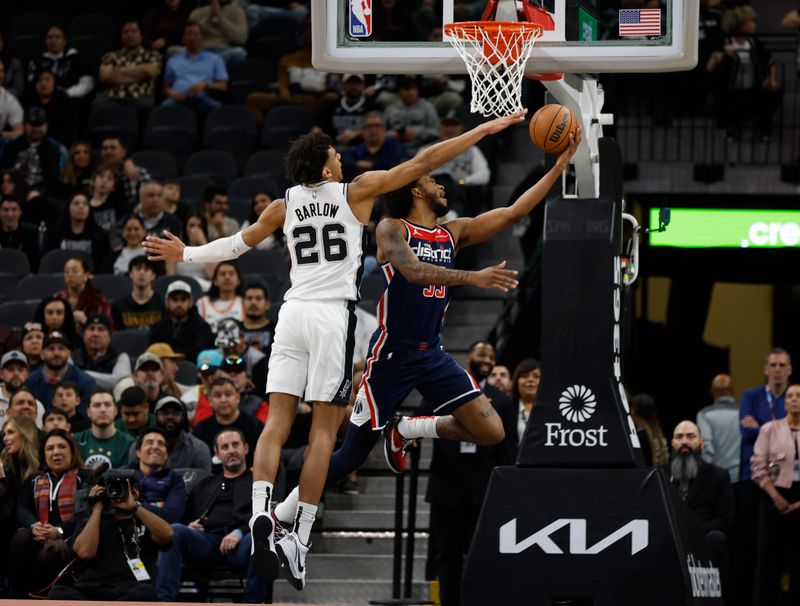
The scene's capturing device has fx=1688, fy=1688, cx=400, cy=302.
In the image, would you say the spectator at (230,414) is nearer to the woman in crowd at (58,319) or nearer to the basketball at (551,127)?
the woman in crowd at (58,319)

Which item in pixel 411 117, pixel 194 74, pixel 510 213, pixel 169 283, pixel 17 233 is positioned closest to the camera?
pixel 510 213

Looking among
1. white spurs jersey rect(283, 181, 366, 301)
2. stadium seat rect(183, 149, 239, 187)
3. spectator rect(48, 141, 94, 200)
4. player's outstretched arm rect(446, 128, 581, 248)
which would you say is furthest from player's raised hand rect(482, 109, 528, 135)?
spectator rect(48, 141, 94, 200)

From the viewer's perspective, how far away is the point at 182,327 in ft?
47.6

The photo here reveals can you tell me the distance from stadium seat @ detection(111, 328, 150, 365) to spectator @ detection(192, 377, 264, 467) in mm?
2037

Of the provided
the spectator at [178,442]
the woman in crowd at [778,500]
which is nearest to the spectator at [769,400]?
the woman in crowd at [778,500]

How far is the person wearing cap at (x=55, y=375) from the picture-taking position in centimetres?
1378

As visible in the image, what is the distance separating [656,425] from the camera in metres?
13.5

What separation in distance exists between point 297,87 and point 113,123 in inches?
81.4

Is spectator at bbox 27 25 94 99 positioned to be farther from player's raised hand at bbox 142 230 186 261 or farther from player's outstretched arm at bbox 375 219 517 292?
player's outstretched arm at bbox 375 219 517 292

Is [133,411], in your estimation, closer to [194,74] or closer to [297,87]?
[297,87]

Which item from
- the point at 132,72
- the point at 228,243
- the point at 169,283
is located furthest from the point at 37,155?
the point at 228,243

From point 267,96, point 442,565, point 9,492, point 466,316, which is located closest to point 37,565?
point 9,492

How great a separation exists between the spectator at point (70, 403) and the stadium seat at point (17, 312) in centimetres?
→ 218

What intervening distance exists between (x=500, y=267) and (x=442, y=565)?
11.8 ft
